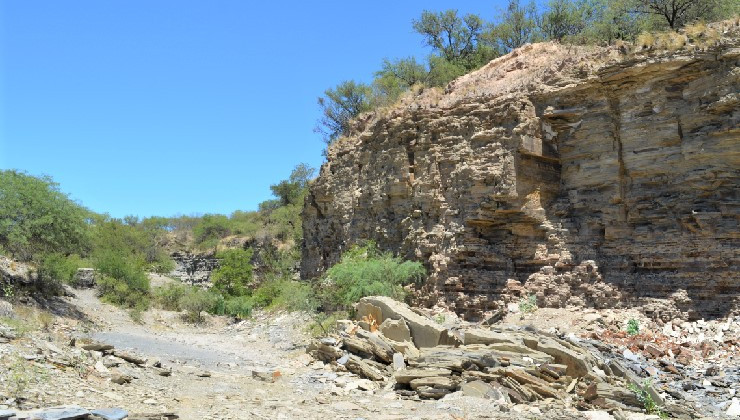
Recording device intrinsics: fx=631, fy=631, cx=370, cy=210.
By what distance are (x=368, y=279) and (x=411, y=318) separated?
545 centimetres

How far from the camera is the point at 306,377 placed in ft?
40.5

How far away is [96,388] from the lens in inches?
371

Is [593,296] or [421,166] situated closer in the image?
[593,296]

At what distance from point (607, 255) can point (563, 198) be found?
2098 millimetres

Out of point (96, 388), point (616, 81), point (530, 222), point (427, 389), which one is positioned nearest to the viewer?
point (96, 388)

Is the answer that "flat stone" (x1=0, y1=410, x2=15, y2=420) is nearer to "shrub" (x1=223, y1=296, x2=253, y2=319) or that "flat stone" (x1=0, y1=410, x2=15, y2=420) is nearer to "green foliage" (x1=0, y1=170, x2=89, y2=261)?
"green foliage" (x1=0, y1=170, x2=89, y2=261)

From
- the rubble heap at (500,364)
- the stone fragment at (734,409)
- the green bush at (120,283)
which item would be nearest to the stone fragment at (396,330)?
the rubble heap at (500,364)

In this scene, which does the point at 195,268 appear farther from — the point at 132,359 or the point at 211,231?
the point at 132,359

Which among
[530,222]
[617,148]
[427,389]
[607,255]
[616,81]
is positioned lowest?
[427,389]

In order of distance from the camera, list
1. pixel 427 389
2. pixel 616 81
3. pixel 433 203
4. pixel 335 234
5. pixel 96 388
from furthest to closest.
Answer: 1. pixel 335 234
2. pixel 433 203
3. pixel 616 81
4. pixel 427 389
5. pixel 96 388

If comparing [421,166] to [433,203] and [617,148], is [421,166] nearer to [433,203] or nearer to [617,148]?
[433,203]

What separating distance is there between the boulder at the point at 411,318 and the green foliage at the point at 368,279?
2965mm

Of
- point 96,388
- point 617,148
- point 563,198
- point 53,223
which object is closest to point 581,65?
point 617,148

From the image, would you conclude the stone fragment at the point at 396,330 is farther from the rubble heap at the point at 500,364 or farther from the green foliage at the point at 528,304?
the green foliage at the point at 528,304
